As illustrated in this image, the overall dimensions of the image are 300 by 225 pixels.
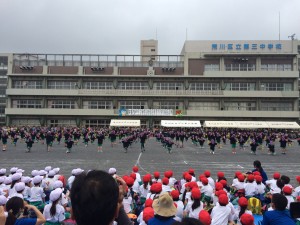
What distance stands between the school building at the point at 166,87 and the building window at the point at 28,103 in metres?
0.19

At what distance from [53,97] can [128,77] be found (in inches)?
601

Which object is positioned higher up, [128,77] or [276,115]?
[128,77]

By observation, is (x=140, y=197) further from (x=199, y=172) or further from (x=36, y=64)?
(x=36, y=64)

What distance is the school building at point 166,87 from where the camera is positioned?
63.5 meters

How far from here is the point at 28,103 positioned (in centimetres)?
6588

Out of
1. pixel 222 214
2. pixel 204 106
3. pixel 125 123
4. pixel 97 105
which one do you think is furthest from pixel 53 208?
pixel 97 105

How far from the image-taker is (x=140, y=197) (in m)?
8.95

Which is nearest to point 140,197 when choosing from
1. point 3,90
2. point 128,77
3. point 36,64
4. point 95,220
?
point 95,220

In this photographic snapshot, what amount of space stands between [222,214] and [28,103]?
6507cm

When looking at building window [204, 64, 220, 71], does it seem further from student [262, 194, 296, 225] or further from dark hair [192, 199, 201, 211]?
student [262, 194, 296, 225]

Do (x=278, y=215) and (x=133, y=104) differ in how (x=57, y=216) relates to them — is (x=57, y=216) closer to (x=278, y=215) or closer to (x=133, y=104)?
(x=278, y=215)

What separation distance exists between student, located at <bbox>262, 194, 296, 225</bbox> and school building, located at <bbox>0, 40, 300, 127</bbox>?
57654 millimetres

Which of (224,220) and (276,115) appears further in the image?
(276,115)

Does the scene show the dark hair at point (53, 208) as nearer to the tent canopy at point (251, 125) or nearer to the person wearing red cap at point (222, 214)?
the person wearing red cap at point (222, 214)
